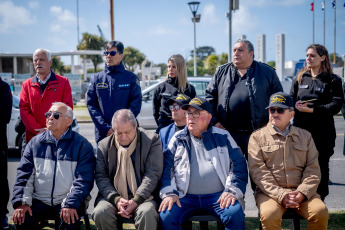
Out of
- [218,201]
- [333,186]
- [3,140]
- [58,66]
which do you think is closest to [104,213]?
[218,201]

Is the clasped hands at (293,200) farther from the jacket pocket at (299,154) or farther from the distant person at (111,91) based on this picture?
the distant person at (111,91)

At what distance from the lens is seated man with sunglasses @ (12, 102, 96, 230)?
3.83m

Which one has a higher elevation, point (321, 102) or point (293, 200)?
point (321, 102)

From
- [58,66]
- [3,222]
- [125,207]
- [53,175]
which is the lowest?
[3,222]

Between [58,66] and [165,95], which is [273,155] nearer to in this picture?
[165,95]

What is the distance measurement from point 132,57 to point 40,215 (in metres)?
64.4

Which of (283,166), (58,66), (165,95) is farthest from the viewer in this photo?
(58,66)

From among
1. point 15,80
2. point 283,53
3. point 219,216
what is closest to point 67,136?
point 219,216

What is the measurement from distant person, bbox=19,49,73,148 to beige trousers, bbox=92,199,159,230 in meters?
1.64

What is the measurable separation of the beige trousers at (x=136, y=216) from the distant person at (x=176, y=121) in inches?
36.3

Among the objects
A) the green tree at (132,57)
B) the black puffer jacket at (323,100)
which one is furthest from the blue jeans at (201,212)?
the green tree at (132,57)

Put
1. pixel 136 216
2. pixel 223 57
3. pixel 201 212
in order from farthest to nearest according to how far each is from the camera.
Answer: pixel 223 57
pixel 201 212
pixel 136 216

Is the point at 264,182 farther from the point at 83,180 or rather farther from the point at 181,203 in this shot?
the point at 83,180

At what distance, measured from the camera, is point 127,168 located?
3941 millimetres
